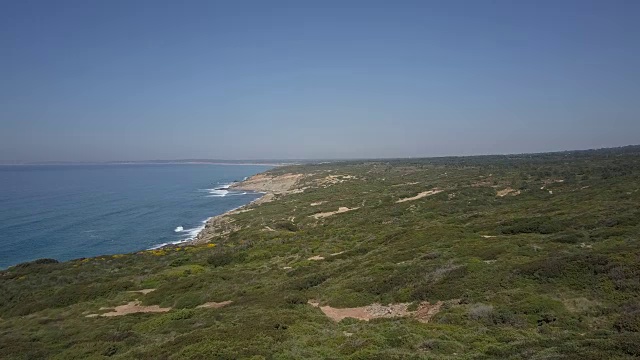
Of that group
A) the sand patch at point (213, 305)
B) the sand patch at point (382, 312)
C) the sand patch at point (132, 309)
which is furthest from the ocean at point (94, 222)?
the sand patch at point (382, 312)

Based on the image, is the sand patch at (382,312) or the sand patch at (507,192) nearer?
the sand patch at (382,312)

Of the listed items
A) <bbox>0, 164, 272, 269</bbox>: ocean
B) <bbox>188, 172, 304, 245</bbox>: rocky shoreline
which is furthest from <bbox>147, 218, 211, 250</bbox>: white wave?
<bbox>188, 172, 304, 245</bbox>: rocky shoreline

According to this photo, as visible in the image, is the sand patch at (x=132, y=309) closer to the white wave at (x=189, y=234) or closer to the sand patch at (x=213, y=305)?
the sand patch at (x=213, y=305)

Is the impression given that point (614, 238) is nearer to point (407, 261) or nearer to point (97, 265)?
point (407, 261)

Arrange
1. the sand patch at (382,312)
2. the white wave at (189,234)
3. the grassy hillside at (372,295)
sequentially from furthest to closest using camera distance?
the white wave at (189,234) < the sand patch at (382,312) < the grassy hillside at (372,295)

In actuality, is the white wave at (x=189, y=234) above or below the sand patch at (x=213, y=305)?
below

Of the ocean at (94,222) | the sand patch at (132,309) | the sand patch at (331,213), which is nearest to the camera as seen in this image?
the sand patch at (132,309)

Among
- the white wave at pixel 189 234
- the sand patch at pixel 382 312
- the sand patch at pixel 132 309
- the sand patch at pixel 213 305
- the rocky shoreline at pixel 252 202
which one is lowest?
the white wave at pixel 189 234
